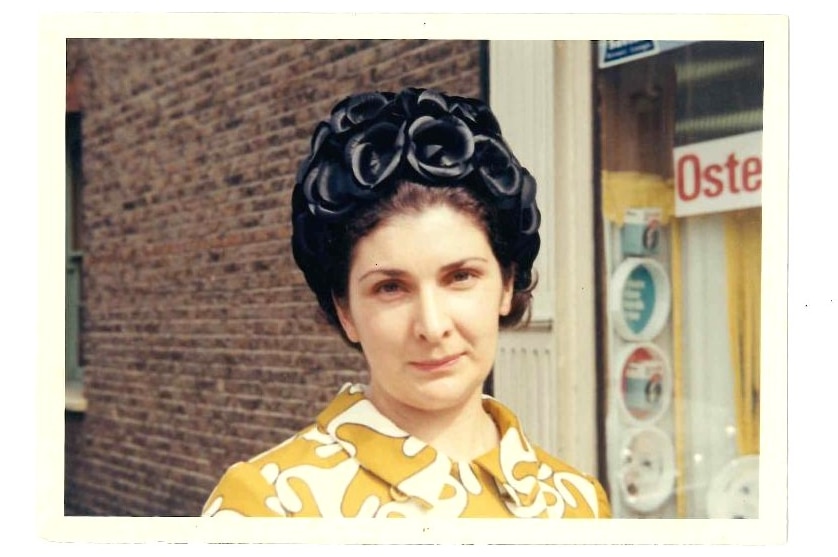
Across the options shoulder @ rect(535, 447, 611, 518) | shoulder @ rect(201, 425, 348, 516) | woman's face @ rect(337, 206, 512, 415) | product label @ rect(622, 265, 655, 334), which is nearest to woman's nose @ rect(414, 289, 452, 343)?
woman's face @ rect(337, 206, 512, 415)

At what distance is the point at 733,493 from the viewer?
3357mm

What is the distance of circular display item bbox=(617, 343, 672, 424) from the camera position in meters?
3.37

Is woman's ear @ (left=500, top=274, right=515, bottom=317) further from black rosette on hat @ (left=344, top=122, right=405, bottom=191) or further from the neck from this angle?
black rosette on hat @ (left=344, top=122, right=405, bottom=191)

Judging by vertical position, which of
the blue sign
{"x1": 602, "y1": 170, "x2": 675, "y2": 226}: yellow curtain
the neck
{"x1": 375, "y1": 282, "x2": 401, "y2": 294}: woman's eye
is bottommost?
the neck

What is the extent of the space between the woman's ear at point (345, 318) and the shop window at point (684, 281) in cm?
80

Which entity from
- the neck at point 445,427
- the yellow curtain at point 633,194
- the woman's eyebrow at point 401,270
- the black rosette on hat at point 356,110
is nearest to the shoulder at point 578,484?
the neck at point 445,427

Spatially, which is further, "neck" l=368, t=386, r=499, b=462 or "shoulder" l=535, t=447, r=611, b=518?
"shoulder" l=535, t=447, r=611, b=518

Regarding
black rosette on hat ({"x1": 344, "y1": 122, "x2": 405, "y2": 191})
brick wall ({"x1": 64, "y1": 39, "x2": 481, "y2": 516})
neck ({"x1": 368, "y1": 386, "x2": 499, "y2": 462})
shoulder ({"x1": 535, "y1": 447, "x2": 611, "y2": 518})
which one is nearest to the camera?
black rosette on hat ({"x1": 344, "y1": 122, "x2": 405, "y2": 191})

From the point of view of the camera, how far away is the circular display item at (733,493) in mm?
3342

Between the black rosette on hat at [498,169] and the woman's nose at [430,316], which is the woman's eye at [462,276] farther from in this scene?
the black rosette on hat at [498,169]

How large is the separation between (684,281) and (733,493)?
0.69 m

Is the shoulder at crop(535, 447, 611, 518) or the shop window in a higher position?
the shop window

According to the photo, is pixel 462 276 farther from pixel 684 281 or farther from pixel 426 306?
pixel 684 281

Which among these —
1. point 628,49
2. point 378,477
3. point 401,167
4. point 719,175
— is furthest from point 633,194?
point 378,477
